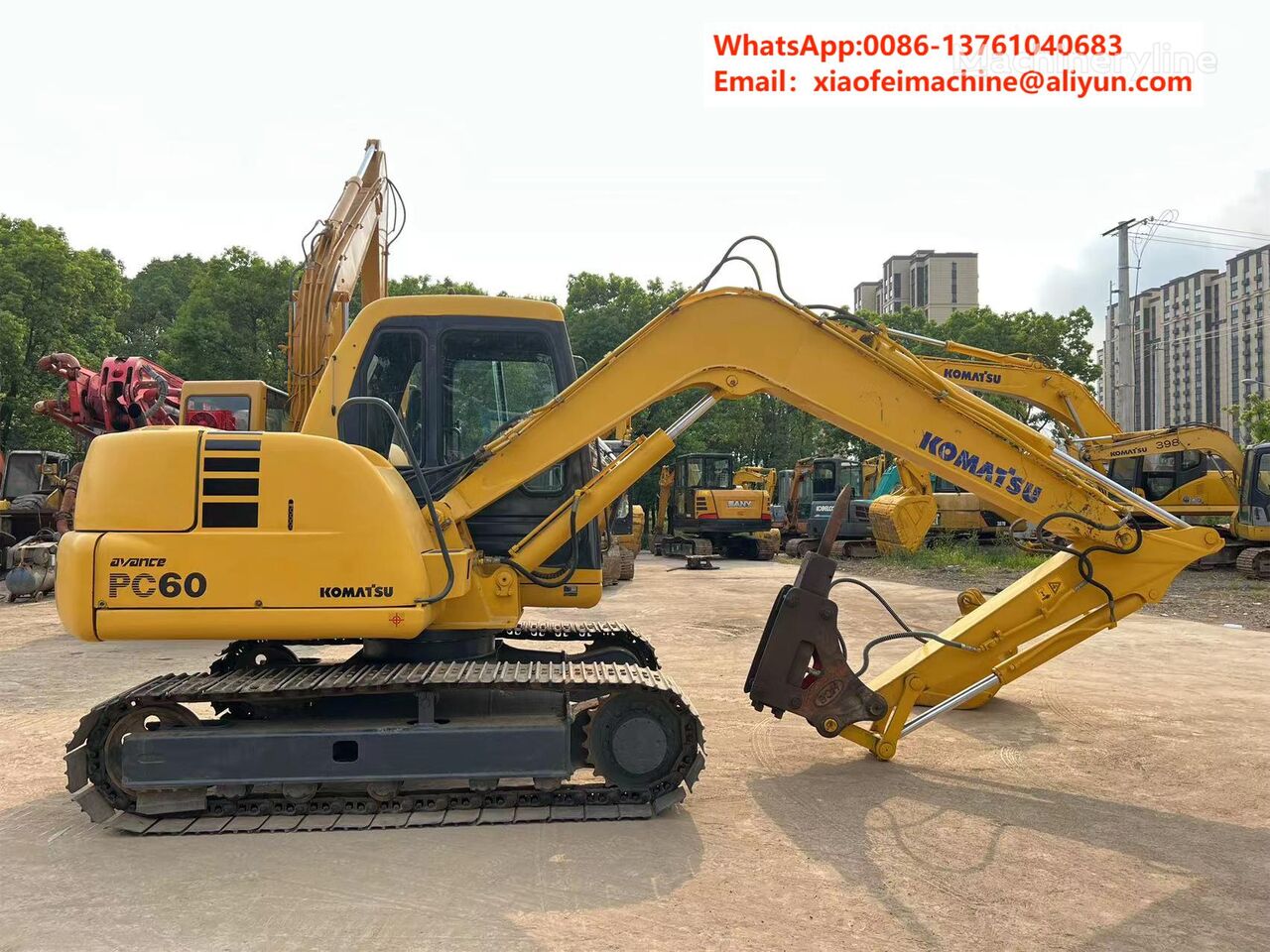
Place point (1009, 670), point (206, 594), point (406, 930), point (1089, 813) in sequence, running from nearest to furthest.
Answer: point (406, 930) < point (206, 594) < point (1089, 813) < point (1009, 670)

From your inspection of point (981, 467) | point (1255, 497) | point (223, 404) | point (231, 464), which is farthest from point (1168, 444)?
point (231, 464)

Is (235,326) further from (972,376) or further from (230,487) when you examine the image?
(230,487)

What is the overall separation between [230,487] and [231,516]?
0.15 m

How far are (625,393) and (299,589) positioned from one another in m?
2.19

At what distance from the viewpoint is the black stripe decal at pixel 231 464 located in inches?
195

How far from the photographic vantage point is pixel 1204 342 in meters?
74.8

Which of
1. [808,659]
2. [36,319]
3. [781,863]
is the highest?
[36,319]

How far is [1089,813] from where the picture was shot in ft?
17.2

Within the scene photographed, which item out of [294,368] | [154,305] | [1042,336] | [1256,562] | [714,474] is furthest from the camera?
[154,305]

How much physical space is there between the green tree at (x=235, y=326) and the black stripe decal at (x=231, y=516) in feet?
107

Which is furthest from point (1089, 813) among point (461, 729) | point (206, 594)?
point (206, 594)

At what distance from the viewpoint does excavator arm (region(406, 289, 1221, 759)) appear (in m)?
5.75

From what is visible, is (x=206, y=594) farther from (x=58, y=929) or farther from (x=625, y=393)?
(x=625, y=393)

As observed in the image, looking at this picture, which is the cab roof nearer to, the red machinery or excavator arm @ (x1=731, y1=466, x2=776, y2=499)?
the red machinery
